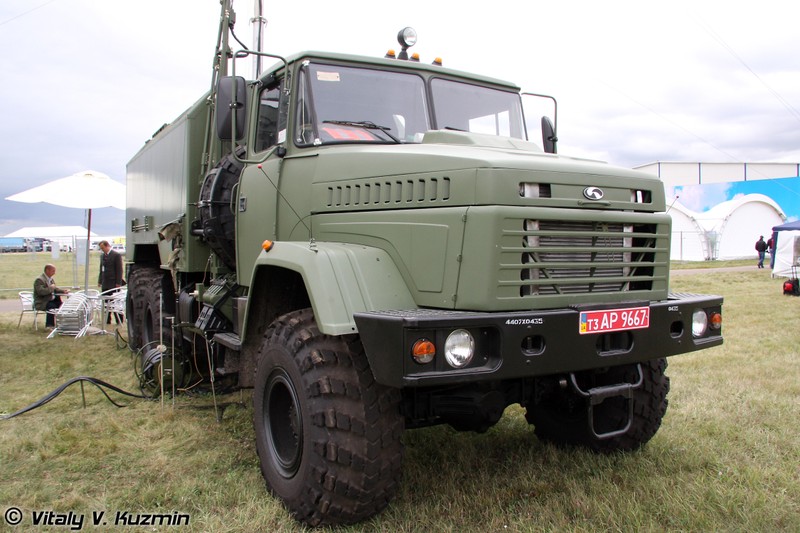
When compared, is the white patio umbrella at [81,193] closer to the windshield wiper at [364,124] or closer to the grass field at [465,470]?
the grass field at [465,470]

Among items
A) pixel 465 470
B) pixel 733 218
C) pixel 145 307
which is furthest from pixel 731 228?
pixel 465 470

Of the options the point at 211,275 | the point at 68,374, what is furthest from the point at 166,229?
the point at 68,374

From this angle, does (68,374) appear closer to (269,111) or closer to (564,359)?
(269,111)

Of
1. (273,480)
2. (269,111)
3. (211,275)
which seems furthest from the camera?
(211,275)

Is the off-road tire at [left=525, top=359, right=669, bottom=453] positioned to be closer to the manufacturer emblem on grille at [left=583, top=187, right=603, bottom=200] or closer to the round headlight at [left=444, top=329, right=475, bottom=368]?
the manufacturer emblem on grille at [left=583, top=187, right=603, bottom=200]

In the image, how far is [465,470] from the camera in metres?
4.05

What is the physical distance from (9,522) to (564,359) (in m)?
3.09

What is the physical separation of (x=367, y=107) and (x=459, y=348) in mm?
1949

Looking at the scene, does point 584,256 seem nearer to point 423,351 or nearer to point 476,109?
point 423,351

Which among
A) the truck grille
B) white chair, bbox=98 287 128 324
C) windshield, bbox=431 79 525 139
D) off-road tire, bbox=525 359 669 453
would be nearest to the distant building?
white chair, bbox=98 287 128 324

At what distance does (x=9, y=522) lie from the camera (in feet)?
11.1

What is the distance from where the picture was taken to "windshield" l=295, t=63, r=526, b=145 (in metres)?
3.99

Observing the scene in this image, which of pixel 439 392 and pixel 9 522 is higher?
pixel 439 392

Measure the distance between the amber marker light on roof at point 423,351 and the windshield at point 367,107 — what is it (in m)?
1.62
